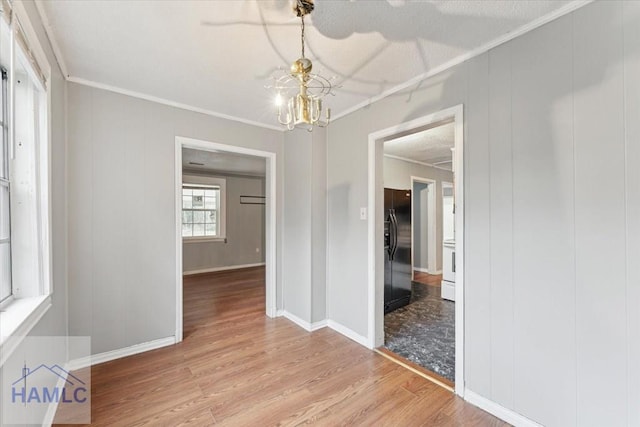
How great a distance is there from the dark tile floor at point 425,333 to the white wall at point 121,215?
233 cm

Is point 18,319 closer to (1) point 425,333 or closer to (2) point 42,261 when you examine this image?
(2) point 42,261

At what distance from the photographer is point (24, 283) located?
158 centimetres

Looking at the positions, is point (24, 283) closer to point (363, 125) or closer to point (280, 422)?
point (280, 422)

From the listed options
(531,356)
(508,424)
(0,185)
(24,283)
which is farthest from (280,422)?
(0,185)

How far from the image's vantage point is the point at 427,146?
4387mm

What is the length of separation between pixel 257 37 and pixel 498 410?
2835mm

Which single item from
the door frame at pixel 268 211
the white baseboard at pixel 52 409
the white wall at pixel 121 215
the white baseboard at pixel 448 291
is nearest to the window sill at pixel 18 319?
the white baseboard at pixel 52 409

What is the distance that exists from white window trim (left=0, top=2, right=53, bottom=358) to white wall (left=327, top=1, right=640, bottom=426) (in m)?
2.44

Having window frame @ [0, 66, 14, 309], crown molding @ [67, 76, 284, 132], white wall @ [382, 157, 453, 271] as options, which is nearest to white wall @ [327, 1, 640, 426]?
crown molding @ [67, 76, 284, 132]

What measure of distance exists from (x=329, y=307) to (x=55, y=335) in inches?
92.9

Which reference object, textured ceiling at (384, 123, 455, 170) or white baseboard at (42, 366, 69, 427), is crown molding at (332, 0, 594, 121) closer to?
textured ceiling at (384, 123, 455, 170)

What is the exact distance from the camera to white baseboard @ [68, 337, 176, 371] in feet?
7.59

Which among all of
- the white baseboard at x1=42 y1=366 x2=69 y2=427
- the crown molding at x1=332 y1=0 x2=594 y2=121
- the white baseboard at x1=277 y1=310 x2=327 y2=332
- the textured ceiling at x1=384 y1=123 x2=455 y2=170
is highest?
the crown molding at x1=332 y1=0 x2=594 y2=121

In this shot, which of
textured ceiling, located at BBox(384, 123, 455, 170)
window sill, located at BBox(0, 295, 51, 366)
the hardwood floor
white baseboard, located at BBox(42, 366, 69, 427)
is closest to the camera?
window sill, located at BBox(0, 295, 51, 366)
